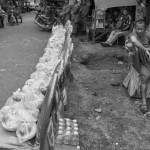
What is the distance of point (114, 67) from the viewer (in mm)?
6594

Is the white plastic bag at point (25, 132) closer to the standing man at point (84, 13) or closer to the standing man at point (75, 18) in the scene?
the standing man at point (75, 18)

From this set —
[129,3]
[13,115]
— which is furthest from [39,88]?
[129,3]

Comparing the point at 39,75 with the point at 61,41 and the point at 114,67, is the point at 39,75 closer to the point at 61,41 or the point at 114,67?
the point at 61,41

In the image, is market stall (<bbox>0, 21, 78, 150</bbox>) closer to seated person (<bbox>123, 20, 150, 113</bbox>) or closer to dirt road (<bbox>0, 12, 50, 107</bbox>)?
dirt road (<bbox>0, 12, 50, 107</bbox>)

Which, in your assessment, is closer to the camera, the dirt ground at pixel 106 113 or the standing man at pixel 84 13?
the dirt ground at pixel 106 113

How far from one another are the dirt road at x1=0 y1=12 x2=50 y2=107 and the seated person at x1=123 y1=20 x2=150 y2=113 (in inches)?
106

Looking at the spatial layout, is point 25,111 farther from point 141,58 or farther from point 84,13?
point 84,13

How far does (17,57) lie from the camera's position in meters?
7.65

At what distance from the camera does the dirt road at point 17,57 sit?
209 inches

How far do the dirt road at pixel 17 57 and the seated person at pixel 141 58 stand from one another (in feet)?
8.87

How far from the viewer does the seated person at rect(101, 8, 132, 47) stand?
8.10 m

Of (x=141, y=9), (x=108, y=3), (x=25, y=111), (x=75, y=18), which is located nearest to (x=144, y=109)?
(x=25, y=111)

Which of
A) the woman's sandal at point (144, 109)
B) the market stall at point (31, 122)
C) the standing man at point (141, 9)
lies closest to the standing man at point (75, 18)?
the standing man at point (141, 9)

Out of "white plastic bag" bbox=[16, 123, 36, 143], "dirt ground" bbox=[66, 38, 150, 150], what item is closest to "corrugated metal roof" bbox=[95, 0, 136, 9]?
"dirt ground" bbox=[66, 38, 150, 150]
